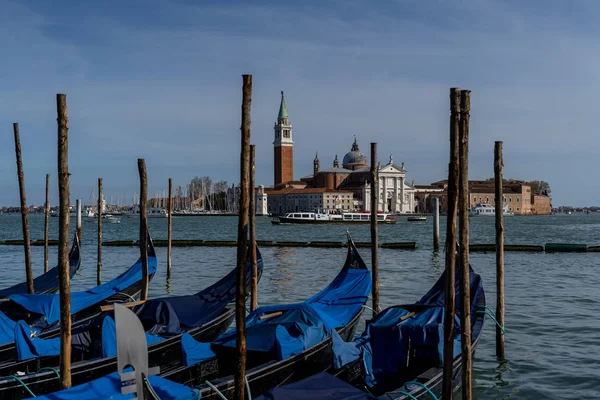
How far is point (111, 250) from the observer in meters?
23.2

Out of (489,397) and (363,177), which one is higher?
(363,177)

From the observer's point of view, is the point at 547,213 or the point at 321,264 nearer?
the point at 321,264

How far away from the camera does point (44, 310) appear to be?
781 cm

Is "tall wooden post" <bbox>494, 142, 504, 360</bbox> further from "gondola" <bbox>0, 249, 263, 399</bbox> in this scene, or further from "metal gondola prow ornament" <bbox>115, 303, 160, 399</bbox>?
"metal gondola prow ornament" <bbox>115, 303, 160, 399</bbox>

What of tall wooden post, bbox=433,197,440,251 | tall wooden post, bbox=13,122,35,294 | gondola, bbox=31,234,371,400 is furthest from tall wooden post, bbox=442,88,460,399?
tall wooden post, bbox=433,197,440,251

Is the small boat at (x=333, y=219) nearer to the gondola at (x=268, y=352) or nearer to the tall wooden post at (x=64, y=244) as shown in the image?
the gondola at (x=268, y=352)

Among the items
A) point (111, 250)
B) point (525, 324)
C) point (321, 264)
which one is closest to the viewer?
point (525, 324)

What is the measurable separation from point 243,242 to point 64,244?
1.45m

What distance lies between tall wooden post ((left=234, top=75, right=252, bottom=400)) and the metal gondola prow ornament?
947mm

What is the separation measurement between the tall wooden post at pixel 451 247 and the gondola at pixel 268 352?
130cm

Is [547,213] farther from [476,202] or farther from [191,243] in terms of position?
[191,243]

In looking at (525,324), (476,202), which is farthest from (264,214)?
→ (525,324)

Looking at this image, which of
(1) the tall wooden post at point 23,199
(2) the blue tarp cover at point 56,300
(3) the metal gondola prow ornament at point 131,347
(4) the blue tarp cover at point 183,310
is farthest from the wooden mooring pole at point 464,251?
(1) the tall wooden post at point 23,199

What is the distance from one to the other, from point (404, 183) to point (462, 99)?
76.4 m
